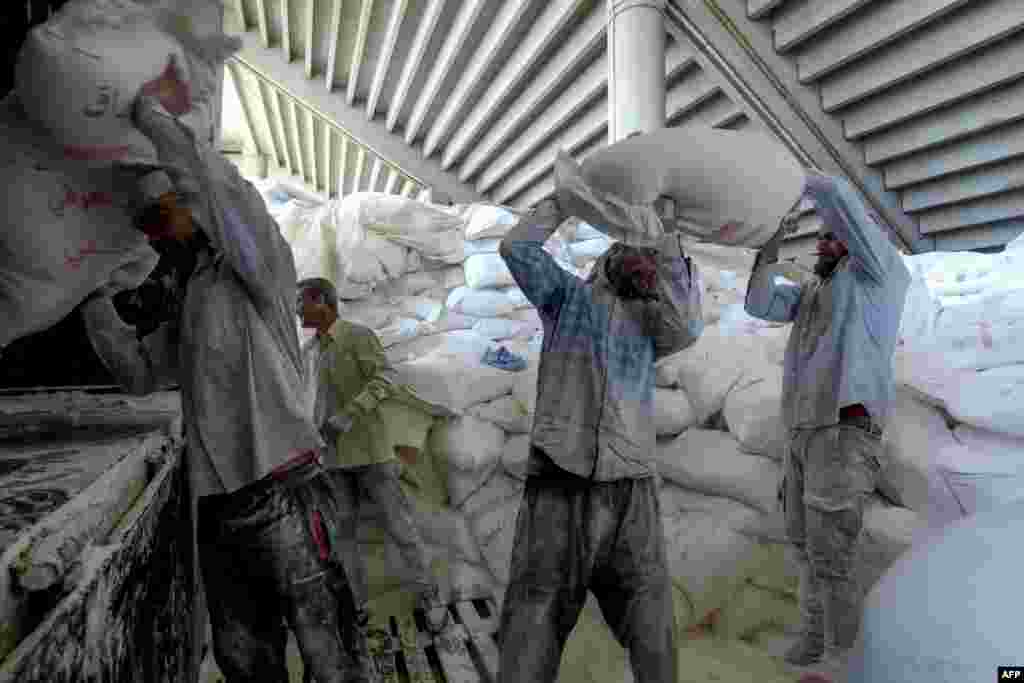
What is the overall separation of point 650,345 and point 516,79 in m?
4.04

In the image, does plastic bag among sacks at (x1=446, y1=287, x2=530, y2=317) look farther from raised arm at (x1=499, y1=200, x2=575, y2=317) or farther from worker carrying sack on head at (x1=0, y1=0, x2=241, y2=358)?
worker carrying sack on head at (x1=0, y1=0, x2=241, y2=358)

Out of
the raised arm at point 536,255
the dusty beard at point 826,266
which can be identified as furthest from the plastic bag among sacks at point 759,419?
the raised arm at point 536,255

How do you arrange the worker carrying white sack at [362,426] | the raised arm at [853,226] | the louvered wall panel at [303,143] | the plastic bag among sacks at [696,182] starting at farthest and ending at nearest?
1. the louvered wall panel at [303,143]
2. the worker carrying white sack at [362,426]
3. the raised arm at [853,226]
4. the plastic bag among sacks at [696,182]

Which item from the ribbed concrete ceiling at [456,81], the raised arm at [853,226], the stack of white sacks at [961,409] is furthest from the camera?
the ribbed concrete ceiling at [456,81]

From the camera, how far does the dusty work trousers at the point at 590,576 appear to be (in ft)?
4.28

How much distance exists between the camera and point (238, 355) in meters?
1.05

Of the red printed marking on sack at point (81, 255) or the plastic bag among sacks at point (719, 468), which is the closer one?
the red printed marking on sack at point (81, 255)

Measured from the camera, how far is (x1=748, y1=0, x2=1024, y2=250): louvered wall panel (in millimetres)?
2936

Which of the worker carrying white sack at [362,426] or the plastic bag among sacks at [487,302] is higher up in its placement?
the plastic bag among sacks at [487,302]

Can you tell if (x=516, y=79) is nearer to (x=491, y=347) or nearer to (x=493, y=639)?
(x=491, y=347)

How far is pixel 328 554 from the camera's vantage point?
3.73ft

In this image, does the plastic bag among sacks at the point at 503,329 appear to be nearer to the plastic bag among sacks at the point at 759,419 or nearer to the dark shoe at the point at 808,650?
the plastic bag among sacks at the point at 759,419

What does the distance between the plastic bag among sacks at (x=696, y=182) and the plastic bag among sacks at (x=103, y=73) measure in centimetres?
74

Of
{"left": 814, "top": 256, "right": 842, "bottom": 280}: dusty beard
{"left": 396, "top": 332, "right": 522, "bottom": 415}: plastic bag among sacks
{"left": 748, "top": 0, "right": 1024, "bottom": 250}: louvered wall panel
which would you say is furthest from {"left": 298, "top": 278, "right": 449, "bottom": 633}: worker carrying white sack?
{"left": 748, "top": 0, "right": 1024, "bottom": 250}: louvered wall panel
